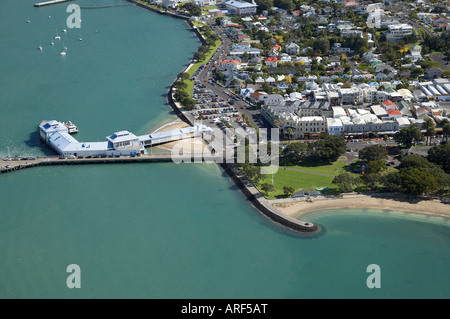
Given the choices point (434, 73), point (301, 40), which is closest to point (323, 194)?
point (434, 73)

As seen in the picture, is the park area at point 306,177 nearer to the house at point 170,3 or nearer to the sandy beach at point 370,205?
the sandy beach at point 370,205

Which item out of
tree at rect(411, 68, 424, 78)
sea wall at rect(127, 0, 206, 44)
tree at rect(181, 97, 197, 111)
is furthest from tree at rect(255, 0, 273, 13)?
tree at rect(181, 97, 197, 111)

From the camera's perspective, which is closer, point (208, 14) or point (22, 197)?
point (22, 197)

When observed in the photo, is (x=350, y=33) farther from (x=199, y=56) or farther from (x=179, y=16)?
(x=179, y=16)

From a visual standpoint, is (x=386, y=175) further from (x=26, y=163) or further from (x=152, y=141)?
(x=26, y=163)

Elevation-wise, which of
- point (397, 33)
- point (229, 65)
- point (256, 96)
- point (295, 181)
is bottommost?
point (295, 181)

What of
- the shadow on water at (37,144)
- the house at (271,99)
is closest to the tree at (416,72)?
the house at (271,99)

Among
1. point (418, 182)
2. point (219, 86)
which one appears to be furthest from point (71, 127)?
point (418, 182)
